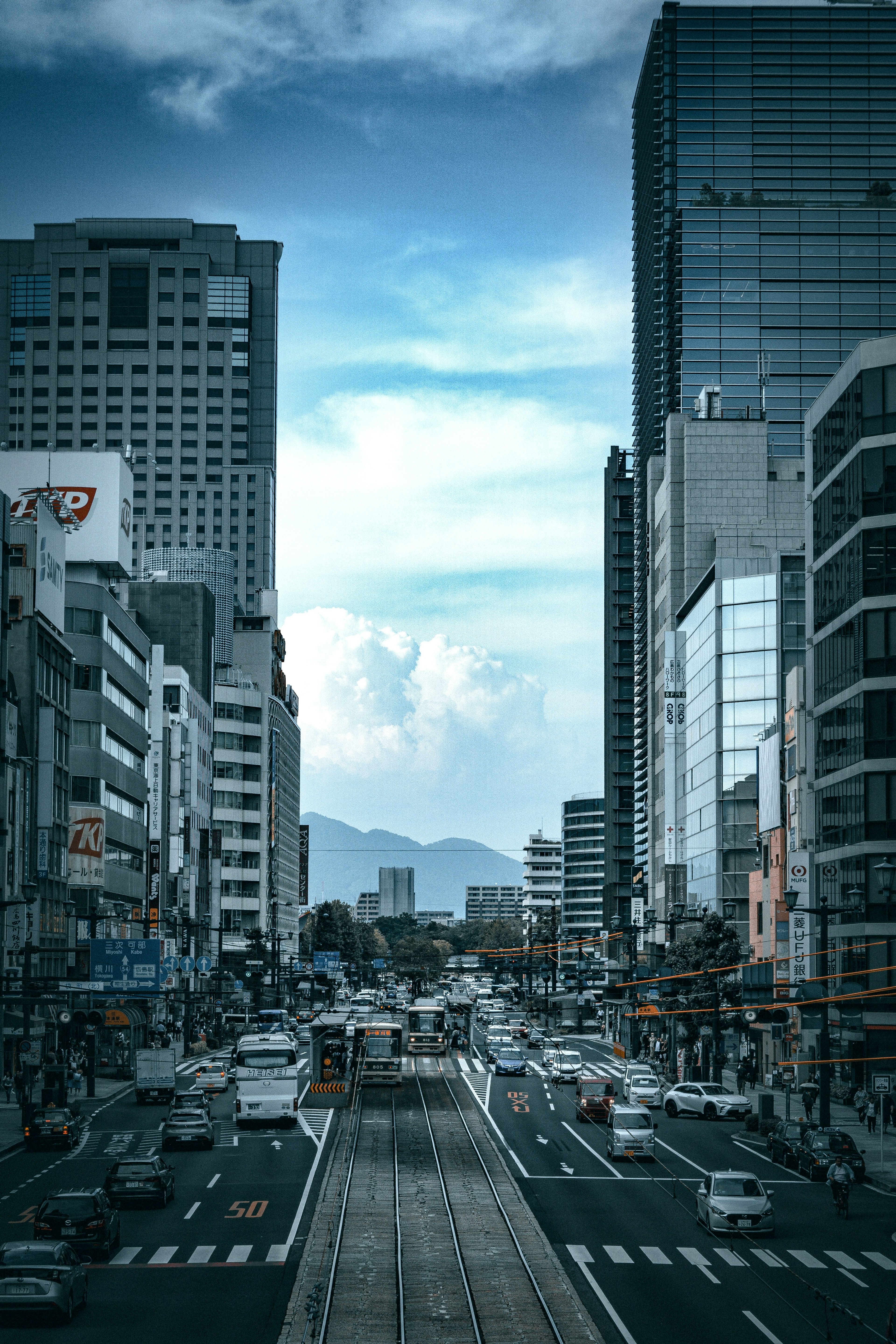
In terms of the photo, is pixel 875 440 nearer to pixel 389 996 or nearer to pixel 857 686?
pixel 857 686

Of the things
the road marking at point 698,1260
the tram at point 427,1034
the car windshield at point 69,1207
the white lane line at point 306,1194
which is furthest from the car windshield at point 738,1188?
the tram at point 427,1034

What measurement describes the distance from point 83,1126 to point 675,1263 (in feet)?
119

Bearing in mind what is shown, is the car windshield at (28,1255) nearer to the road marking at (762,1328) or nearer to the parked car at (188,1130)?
the road marking at (762,1328)

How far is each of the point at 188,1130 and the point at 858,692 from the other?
1392 inches

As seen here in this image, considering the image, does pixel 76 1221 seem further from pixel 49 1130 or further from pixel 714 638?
pixel 714 638

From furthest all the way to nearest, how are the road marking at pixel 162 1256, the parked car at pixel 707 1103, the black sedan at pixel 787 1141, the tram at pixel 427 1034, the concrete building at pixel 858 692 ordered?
the tram at pixel 427 1034
the concrete building at pixel 858 692
the parked car at pixel 707 1103
the black sedan at pixel 787 1141
the road marking at pixel 162 1256

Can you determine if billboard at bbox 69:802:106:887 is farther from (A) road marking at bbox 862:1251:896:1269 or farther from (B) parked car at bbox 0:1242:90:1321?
(B) parked car at bbox 0:1242:90:1321

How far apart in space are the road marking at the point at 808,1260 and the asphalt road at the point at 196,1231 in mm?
11079

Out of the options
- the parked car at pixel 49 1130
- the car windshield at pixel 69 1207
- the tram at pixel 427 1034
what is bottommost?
the tram at pixel 427 1034

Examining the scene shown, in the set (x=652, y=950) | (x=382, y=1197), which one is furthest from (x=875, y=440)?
(x=652, y=950)

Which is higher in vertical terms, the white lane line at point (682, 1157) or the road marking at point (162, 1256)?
the road marking at point (162, 1256)

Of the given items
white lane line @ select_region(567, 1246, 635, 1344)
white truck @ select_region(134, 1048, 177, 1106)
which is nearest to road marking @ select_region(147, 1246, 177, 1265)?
white lane line @ select_region(567, 1246, 635, 1344)

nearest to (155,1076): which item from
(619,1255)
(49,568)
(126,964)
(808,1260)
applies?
(126,964)

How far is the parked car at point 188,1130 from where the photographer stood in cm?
5762
